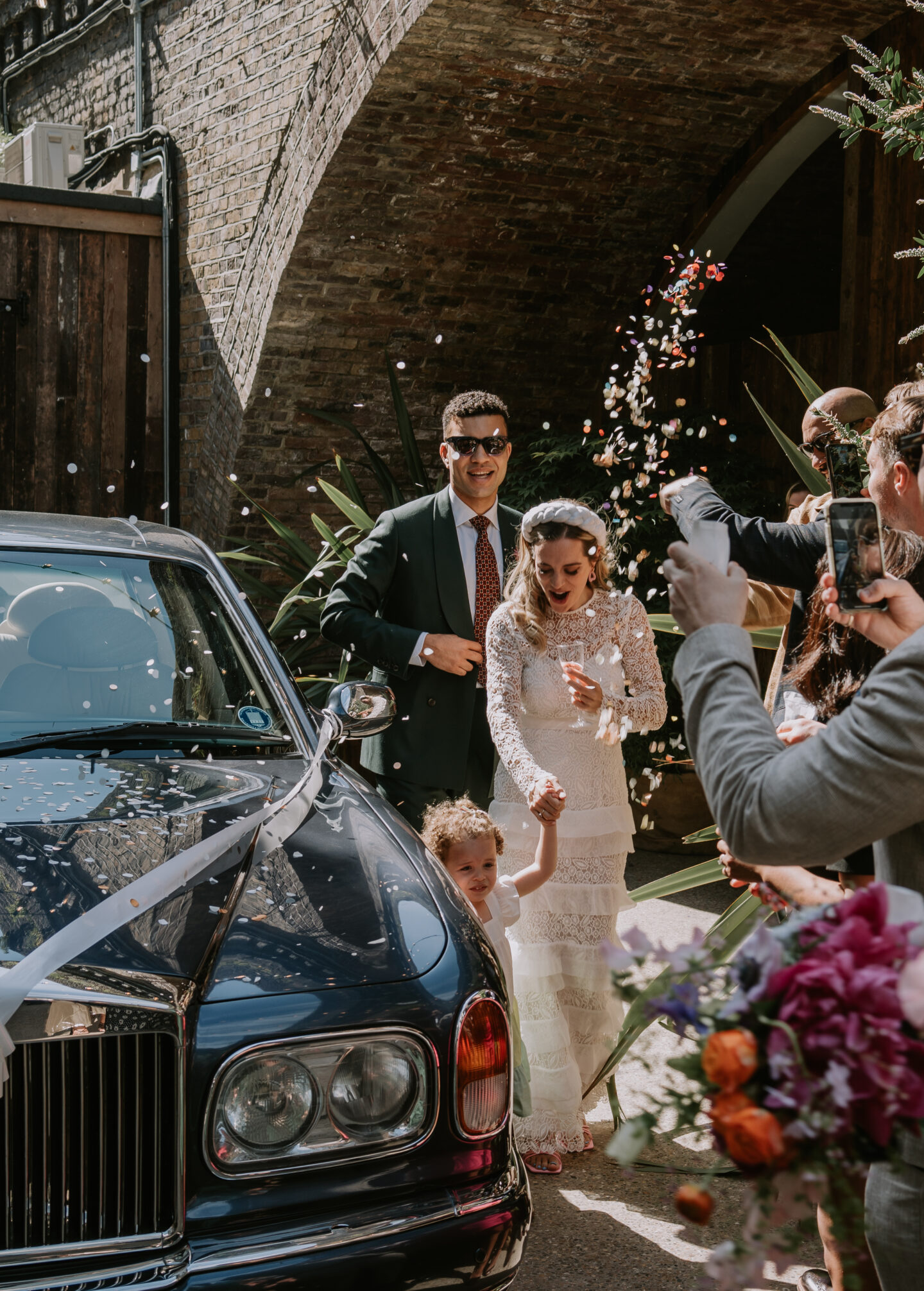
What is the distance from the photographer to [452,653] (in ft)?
13.4

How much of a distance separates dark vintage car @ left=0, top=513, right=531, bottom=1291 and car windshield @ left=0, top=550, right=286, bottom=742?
40cm

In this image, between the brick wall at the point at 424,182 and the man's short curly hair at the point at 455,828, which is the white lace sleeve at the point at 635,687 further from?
the brick wall at the point at 424,182

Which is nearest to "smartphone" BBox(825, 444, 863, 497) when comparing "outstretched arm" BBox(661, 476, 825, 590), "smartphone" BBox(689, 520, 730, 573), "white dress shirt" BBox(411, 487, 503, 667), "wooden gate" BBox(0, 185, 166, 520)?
"outstretched arm" BBox(661, 476, 825, 590)

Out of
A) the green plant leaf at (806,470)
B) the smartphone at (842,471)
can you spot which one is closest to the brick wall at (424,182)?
the green plant leaf at (806,470)

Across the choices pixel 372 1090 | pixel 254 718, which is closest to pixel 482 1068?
pixel 372 1090

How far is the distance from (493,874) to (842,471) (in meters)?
1.52

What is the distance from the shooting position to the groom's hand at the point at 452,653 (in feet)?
13.3

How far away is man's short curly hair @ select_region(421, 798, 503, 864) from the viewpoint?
3.39 m

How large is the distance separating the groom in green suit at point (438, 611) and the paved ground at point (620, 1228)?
107 cm

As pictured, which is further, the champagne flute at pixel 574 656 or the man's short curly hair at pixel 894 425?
the champagne flute at pixel 574 656

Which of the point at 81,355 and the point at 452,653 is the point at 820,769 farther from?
the point at 81,355

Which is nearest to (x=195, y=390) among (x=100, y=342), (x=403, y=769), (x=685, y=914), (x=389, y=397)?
(x=100, y=342)

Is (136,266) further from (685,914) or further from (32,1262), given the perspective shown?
(32,1262)

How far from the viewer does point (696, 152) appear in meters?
8.55
